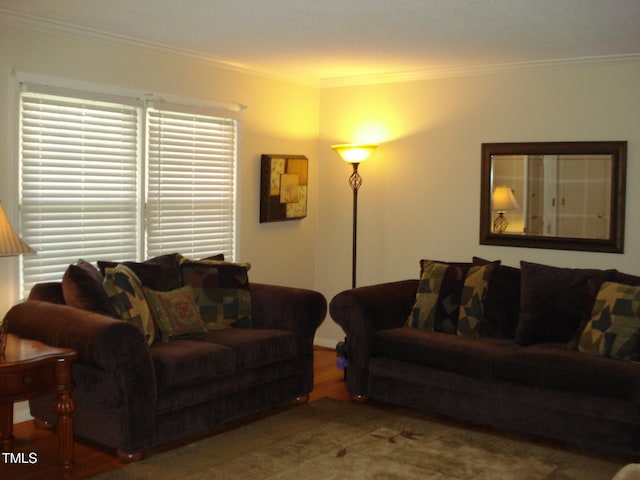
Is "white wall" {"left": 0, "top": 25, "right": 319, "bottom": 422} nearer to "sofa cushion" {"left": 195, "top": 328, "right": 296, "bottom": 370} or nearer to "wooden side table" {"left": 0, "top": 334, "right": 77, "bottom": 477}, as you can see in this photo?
"wooden side table" {"left": 0, "top": 334, "right": 77, "bottom": 477}

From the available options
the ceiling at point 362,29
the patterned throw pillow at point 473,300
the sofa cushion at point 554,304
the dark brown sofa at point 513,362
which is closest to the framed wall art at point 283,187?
the ceiling at point 362,29

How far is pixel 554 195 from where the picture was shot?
Result: 5422mm

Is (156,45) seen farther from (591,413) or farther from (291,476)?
(591,413)

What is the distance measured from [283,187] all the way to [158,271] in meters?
1.81

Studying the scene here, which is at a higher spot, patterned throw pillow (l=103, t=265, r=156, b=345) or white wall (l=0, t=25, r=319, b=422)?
white wall (l=0, t=25, r=319, b=422)

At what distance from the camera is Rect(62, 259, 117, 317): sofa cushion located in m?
4.06

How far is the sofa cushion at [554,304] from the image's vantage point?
458 cm

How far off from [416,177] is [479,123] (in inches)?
26.5

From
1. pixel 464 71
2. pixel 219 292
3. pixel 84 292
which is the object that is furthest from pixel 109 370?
pixel 464 71

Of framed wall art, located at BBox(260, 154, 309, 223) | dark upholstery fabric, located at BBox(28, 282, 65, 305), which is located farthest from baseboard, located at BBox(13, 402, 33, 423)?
framed wall art, located at BBox(260, 154, 309, 223)

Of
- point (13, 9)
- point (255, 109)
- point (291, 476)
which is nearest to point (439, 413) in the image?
point (291, 476)

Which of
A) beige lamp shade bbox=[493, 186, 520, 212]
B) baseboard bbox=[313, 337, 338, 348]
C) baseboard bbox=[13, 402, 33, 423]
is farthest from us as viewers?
baseboard bbox=[313, 337, 338, 348]

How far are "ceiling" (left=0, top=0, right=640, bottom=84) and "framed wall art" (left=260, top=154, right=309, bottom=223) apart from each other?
2.69 feet

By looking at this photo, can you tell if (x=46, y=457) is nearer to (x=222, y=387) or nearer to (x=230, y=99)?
(x=222, y=387)
